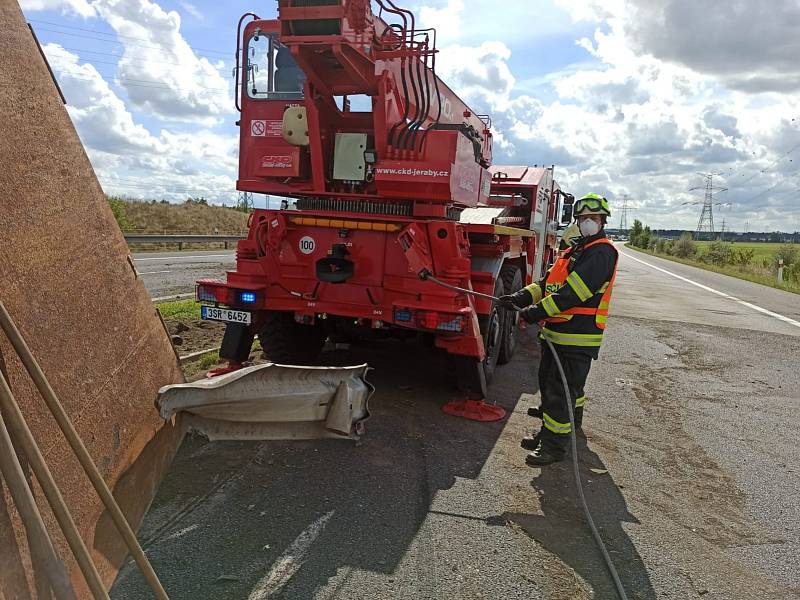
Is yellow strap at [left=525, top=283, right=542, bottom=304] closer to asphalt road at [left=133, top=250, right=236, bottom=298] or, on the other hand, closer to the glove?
the glove

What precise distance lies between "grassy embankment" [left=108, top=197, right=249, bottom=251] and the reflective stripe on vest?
27.3 metres

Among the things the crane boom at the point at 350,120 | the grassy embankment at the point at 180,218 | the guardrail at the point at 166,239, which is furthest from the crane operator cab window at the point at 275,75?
the grassy embankment at the point at 180,218

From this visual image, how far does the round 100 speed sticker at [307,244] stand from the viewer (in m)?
5.44

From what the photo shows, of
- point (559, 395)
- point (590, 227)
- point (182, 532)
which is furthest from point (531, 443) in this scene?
point (182, 532)

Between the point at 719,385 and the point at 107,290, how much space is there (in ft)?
23.0

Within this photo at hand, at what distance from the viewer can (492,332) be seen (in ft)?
21.1

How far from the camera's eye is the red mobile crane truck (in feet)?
16.3

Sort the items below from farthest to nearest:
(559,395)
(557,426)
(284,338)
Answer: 1. (284,338)
2. (559,395)
3. (557,426)

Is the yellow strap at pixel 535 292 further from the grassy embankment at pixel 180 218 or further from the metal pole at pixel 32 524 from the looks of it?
the grassy embankment at pixel 180 218

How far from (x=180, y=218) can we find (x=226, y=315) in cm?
3958

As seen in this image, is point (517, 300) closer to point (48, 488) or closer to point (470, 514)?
point (470, 514)

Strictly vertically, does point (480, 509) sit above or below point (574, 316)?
below

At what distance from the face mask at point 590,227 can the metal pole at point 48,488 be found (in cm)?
387

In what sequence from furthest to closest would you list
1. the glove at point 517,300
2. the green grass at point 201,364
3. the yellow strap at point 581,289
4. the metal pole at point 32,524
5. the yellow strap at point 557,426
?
the green grass at point 201,364
the glove at point 517,300
the yellow strap at point 557,426
the yellow strap at point 581,289
the metal pole at point 32,524
